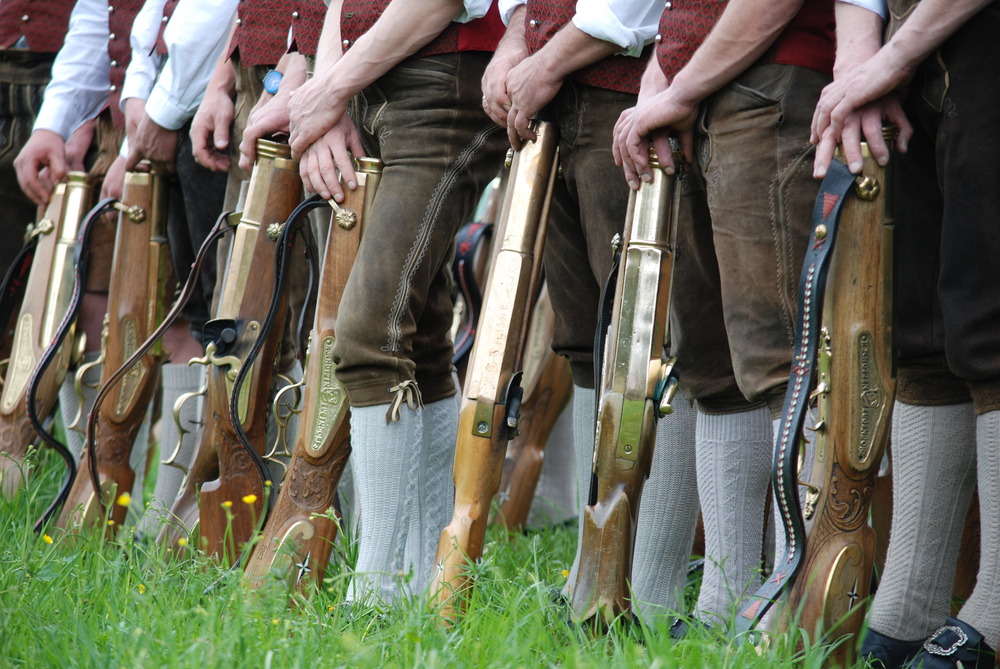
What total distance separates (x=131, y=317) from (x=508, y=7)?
1844 millimetres

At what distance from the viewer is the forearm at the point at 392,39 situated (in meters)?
2.76

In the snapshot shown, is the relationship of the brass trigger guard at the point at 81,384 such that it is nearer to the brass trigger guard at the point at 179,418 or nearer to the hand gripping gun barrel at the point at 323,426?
the brass trigger guard at the point at 179,418

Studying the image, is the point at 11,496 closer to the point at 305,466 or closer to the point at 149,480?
the point at 149,480

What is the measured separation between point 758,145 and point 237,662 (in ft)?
4.61

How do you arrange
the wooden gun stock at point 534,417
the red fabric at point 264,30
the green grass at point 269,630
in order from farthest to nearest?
1. the wooden gun stock at point 534,417
2. the red fabric at point 264,30
3. the green grass at point 269,630

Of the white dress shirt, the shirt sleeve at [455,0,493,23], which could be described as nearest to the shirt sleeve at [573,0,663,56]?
the white dress shirt

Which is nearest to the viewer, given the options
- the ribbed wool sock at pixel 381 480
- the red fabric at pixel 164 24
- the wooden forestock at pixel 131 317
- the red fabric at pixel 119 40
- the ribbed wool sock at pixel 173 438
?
the ribbed wool sock at pixel 381 480

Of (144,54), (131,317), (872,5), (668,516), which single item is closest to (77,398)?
(131,317)

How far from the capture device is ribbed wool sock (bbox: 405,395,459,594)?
2867 mm

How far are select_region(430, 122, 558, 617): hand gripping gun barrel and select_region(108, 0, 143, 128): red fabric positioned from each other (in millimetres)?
2278

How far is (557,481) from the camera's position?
4492 millimetres

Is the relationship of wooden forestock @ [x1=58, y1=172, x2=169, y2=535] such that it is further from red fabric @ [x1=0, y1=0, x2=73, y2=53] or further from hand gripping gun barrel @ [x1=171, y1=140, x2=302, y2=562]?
red fabric @ [x1=0, y1=0, x2=73, y2=53]

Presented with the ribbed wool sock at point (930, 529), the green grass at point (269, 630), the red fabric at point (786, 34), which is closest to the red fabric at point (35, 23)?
the green grass at point (269, 630)

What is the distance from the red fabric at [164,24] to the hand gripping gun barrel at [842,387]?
269 centimetres
